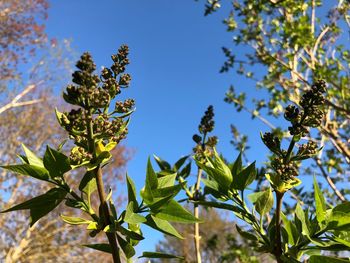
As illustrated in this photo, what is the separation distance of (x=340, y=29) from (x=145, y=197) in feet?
20.6

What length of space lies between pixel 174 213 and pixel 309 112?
0.40 m

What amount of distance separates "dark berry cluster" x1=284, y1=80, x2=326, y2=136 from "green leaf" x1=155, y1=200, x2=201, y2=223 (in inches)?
12.4

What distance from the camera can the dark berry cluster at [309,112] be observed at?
0.90 meters

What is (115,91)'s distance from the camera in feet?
3.17

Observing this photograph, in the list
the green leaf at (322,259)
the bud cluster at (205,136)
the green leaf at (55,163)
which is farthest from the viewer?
the bud cluster at (205,136)

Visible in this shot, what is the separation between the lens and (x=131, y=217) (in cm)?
89

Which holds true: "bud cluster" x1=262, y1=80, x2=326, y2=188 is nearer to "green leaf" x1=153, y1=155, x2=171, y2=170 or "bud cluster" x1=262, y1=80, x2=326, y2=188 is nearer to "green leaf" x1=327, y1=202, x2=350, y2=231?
"green leaf" x1=327, y1=202, x2=350, y2=231

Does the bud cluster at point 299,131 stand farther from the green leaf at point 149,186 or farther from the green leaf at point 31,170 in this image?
the green leaf at point 31,170

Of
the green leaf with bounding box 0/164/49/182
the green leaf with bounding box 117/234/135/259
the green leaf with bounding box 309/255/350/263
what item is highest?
the green leaf with bounding box 0/164/49/182

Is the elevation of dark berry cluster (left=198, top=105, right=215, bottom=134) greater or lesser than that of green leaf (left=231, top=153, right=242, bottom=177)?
greater

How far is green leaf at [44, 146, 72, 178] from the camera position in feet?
2.92

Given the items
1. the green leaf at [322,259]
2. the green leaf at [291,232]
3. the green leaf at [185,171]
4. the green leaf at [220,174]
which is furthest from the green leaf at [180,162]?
the green leaf at [322,259]

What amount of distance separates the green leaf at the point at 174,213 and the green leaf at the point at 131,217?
45 millimetres

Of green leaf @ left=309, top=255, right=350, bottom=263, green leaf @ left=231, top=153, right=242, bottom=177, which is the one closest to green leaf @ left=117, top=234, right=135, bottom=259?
green leaf @ left=231, top=153, right=242, bottom=177
